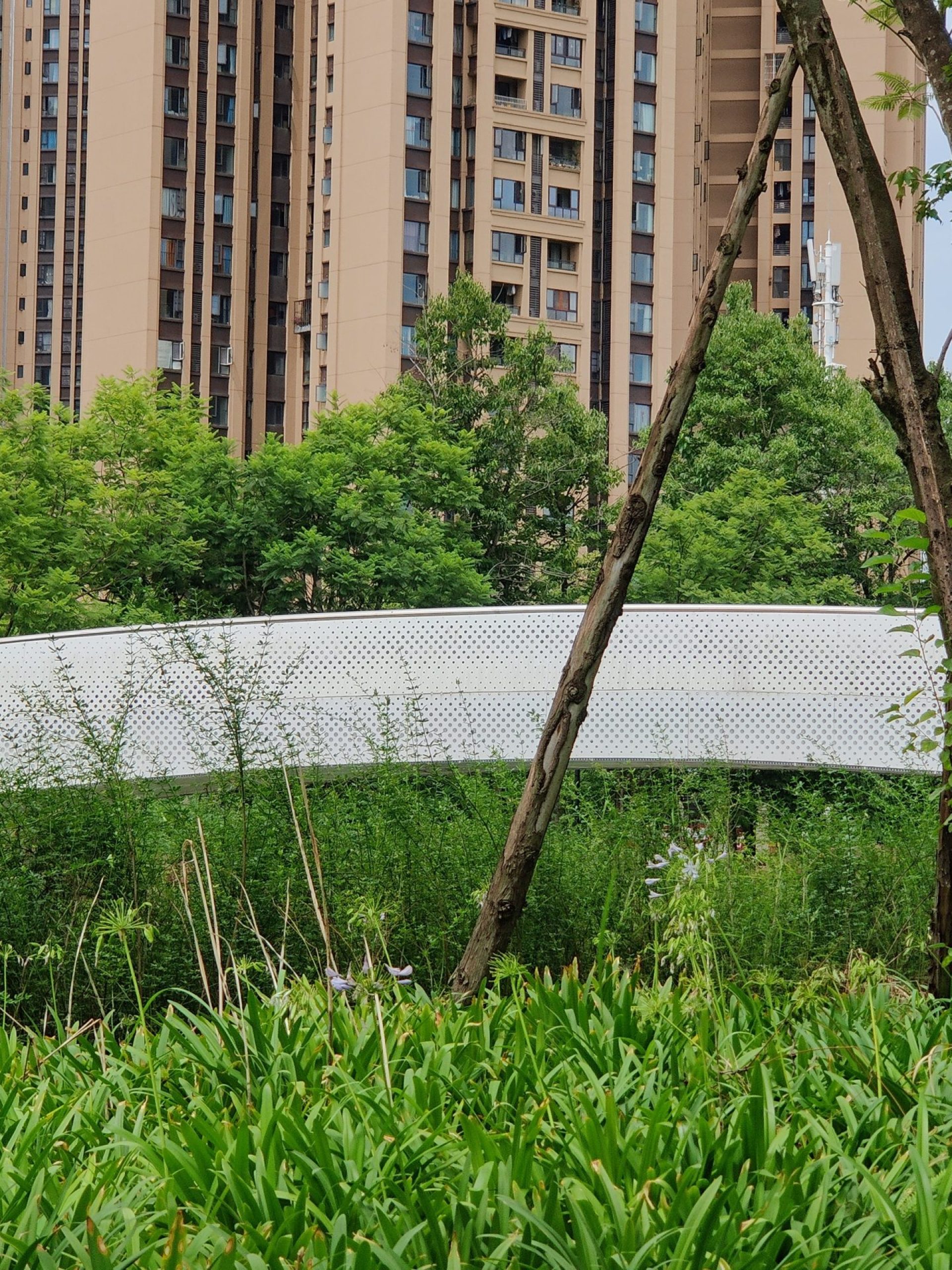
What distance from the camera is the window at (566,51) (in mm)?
41719

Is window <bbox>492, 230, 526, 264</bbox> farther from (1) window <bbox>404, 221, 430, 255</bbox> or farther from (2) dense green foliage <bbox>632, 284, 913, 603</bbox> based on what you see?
(2) dense green foliage <bbox>632, 284, 913, 603</bbox>

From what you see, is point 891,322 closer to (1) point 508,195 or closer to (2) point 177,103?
(1) point 508,195

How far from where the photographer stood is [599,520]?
28.6 meters

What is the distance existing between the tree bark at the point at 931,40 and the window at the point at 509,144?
3799cm

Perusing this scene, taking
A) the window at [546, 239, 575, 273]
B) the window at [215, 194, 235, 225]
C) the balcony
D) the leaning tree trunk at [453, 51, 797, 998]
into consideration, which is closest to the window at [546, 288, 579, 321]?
the window at [546, 239, 575, 273]

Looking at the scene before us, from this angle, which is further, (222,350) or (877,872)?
(222,350)

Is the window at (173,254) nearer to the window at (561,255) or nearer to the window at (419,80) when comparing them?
the window at (419,80)

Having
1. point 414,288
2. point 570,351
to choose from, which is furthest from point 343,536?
point 570,351

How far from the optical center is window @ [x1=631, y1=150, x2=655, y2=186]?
43625 mm

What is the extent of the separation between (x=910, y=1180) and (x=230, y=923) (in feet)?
12.6

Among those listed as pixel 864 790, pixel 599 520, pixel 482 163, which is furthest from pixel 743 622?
pixel 482 163

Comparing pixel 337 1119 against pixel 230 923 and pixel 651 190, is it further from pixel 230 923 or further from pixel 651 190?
pixel 651 190

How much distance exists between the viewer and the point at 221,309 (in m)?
47.1

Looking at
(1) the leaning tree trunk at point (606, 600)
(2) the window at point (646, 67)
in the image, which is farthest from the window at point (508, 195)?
(1) the leaning tree trunk at point (606, 600)
